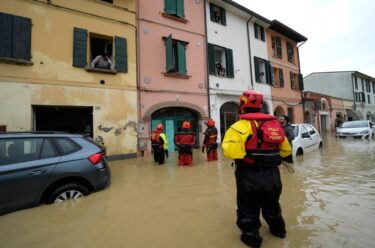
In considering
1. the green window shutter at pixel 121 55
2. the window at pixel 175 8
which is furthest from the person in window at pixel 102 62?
the window at pixel 175 8

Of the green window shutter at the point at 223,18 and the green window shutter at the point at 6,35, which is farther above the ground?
the green window shutter at the point at 223,18

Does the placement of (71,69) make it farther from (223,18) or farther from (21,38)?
(223,18)

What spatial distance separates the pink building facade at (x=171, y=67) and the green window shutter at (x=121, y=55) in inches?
32.0

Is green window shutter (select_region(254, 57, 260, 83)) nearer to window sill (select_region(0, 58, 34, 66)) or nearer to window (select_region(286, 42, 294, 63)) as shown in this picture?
window (select_region(286, 42, 294, 63))

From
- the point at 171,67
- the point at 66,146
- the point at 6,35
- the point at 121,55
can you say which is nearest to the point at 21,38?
the point at 6,35

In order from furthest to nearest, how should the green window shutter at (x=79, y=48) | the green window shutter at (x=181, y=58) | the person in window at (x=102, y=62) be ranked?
the green window shutter at (x=181, y=58)
the person in window at (x=102, y=62)
the green window shutter at (x=79, y=48)

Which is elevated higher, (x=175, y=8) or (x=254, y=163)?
(x=175, y=8)

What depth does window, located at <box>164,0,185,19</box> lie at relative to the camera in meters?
11.5

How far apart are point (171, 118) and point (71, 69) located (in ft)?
16.8

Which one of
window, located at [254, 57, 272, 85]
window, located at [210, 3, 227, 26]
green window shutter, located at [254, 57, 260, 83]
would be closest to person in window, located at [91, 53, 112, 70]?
window, located at [210, 3, 227, 26]

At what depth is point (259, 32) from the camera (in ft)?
53.4

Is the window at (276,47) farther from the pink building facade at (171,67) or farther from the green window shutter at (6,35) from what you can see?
the green window shutter at (6,35)

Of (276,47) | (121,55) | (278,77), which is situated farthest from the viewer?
(276,47)

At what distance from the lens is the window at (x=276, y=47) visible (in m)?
17.4
